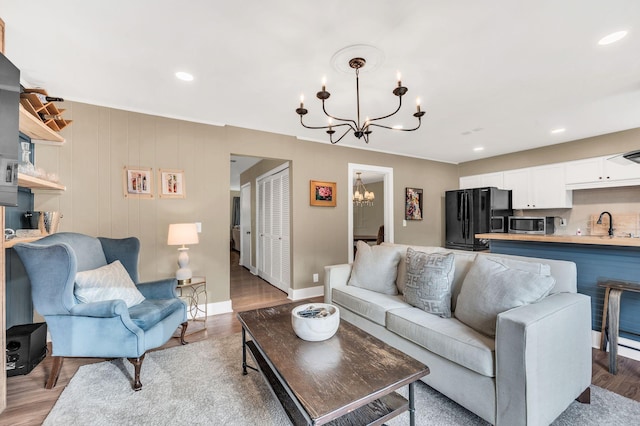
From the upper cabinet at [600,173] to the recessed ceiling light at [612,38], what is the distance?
2376mm

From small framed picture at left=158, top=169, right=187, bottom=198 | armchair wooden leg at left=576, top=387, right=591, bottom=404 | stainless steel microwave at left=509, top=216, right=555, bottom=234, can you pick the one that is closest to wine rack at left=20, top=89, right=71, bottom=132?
small framed picture at left=158, top=169, right=187, bottom=198

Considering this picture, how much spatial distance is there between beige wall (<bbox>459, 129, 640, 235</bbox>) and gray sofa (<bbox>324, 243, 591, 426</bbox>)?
3458 millimetres

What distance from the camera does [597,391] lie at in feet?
6.03

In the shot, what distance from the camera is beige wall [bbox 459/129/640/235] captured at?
3853 millimetres

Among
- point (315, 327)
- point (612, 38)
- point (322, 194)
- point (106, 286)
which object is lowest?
point (315, 327)

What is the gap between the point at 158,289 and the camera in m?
2.54

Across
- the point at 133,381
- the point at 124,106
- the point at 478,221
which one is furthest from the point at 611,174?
the point at 124,106

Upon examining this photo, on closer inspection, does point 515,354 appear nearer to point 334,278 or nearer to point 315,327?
point 315,327

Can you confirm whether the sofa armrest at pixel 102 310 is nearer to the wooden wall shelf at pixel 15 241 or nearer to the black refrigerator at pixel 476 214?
the wooden wall shelf at pixel 15 241

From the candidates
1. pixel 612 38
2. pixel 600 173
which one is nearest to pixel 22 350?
pixel 612 38

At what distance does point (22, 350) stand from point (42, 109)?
193 centimetres

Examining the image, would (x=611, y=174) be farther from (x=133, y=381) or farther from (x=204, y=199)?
(x=133, y=381)

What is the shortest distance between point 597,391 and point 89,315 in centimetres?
351

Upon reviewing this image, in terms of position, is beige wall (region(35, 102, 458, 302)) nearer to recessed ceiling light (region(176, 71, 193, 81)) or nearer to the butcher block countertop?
recessed ceiling light (region(176, 71, 193, 81))
